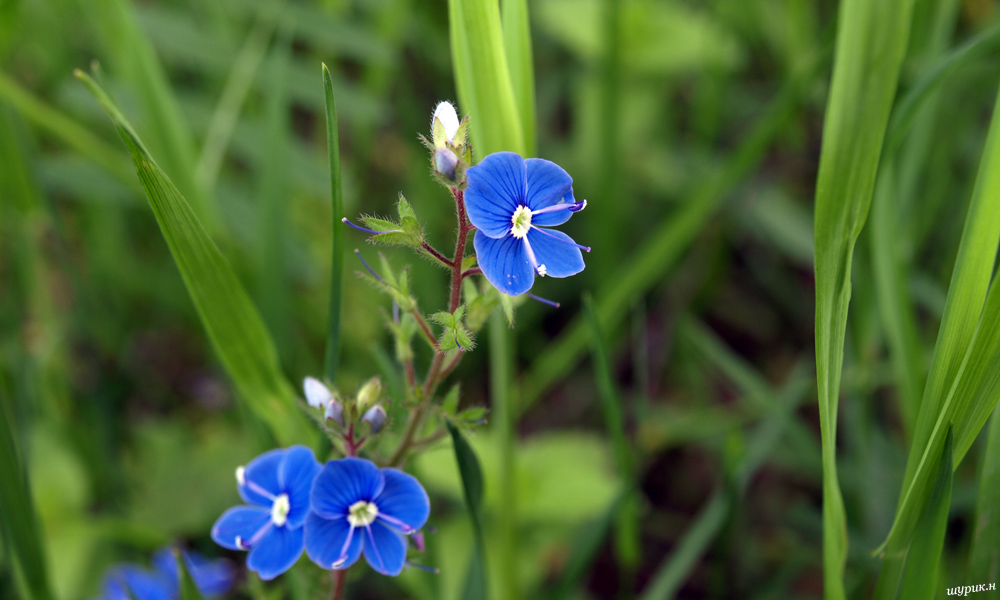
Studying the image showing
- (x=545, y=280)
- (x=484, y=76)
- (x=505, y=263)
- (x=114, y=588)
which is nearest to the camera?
(x=505, y=263)

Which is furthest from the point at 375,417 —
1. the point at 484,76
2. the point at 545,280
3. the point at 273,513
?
the point at 545,280

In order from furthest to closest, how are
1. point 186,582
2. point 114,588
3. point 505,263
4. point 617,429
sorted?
point 114,588 < point 617,429 < point 186,582 < point 505,263

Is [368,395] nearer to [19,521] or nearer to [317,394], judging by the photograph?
[317,394]

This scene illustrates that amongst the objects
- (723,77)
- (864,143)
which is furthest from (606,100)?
(864,143)

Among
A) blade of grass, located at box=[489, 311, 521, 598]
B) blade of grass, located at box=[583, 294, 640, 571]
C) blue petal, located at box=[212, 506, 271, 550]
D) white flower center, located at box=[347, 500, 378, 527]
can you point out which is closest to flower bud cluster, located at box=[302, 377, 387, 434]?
white flower center, located at box=[347, 500, 378, 527]

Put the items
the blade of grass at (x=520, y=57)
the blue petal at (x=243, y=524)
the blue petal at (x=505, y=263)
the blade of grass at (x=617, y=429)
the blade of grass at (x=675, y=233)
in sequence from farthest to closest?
the blade of grass at (x=675, y=233) → the blade of grass at (x=617, y=429) → the blade of grass at (x=520, y=57) → the blue petal at (x=243, y=524) → the blue petal at (x=505, y=263)

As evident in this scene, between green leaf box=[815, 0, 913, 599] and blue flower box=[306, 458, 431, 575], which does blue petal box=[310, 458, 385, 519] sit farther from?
green leaf box=[815, 0, 913, 599]

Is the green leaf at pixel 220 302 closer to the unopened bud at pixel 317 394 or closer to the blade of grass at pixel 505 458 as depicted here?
the unopened bud at pixel 317 394

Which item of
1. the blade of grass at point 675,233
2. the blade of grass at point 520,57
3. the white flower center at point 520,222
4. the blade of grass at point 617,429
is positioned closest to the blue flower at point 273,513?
the white flower center at point 520,222
